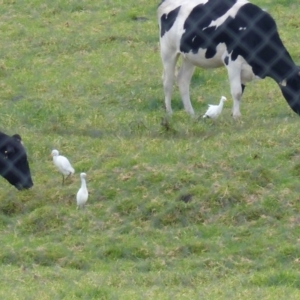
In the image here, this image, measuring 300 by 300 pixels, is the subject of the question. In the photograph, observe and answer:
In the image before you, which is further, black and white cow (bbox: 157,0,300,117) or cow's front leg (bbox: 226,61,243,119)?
cow's front leg (bbox: 226,61,243,119)

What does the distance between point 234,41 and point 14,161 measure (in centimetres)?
259

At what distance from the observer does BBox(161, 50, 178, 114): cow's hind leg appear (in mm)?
10906

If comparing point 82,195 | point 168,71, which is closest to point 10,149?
point 82,195

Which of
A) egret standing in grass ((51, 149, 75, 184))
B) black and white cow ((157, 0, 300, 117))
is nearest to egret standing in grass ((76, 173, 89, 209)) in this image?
egret standing in grass ((51, 149, 75, 184))

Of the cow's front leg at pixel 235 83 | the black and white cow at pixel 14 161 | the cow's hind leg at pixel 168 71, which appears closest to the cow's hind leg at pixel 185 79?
the cow's hind leg at pixel 168 71

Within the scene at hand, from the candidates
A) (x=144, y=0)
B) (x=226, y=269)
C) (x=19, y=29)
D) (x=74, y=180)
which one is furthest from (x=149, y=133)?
(x=144, y=0)

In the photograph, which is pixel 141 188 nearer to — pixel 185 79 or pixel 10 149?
pixel 10 149

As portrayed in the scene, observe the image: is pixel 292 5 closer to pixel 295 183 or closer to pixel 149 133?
pixel 149 133

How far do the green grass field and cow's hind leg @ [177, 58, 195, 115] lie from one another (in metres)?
0.17

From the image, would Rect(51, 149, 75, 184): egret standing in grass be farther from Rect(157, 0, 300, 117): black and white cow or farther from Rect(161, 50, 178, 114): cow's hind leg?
Rect(161, 50, 178, 114): cow's hind leg

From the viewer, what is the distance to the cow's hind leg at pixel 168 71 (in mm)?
10906

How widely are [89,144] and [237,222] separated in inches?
82.7

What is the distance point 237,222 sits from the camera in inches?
302

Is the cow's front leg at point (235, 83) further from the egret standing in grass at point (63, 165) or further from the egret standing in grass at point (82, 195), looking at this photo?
the egret standing in grass at point (82, 195)
